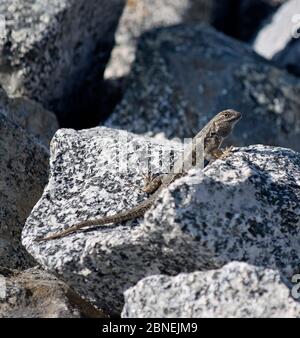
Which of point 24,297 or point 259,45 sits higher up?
point 24,297

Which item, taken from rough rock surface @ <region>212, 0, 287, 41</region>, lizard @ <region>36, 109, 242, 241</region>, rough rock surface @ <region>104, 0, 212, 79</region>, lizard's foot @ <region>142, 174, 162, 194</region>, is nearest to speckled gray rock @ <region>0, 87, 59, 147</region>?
lizard @ <region>36, 109, 242, 241</region>

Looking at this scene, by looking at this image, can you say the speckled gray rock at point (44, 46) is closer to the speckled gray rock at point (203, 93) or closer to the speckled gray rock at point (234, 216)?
the speckled gray rock at point (203, 93)

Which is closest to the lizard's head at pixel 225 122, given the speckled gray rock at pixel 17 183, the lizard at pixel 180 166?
the lizard at pixel 180 166

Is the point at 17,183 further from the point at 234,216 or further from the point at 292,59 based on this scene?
the point at 292,59

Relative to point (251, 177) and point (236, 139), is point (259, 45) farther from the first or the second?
point (251, 177)

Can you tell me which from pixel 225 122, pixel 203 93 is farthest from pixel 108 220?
pixel 203 93

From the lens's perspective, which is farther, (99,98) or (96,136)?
(99,98)

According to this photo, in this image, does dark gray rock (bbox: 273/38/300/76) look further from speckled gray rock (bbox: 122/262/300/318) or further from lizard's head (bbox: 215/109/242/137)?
speckled gray rock (bbox: 122/262/300/318)

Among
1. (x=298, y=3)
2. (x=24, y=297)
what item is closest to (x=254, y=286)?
(x=24, y=297)
